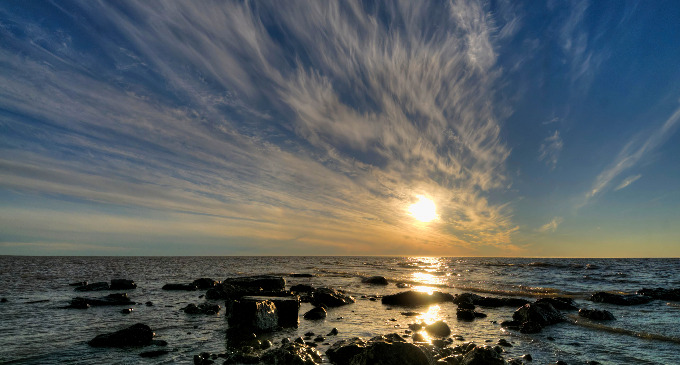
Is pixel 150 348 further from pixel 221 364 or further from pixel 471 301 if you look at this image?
pixel 471 301

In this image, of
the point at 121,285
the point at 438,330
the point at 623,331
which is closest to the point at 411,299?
the point at 438,330

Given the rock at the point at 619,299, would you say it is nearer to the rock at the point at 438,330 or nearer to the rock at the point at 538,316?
the rock at the point at 538,316

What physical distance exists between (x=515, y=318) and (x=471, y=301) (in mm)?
7311

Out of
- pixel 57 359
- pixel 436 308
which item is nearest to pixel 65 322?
pixel 57 359

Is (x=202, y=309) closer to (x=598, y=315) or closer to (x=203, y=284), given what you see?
(x=203, y=284)

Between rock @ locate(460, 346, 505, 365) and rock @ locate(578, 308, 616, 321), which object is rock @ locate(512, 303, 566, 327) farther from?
rock @ locate(460, 346, 505, 365)

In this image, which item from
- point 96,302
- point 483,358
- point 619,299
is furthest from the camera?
point 619,299

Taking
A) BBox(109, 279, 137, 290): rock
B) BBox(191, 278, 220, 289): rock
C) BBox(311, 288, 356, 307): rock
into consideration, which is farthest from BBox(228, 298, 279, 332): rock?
BBox(109, 279, 137, 290): rock

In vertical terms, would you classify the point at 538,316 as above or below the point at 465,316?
above

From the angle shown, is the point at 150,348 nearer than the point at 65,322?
Yes

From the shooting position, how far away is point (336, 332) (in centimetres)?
1515

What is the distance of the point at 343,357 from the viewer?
35.7ft

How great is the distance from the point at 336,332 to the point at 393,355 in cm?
673

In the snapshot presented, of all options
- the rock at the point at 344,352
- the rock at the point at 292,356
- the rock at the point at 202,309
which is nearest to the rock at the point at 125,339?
the rock at the point at 292,356
